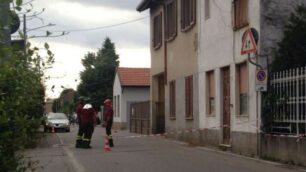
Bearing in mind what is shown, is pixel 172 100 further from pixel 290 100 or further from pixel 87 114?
pixel 290 100

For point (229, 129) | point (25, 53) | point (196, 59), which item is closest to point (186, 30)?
point (196, 59)

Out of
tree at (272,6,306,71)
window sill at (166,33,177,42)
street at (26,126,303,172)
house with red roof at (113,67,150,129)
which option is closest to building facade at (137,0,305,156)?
window sill at (166,33,177,42)

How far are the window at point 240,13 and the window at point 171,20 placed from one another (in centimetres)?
857

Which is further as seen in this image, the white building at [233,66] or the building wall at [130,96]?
the building wall at [130,96]

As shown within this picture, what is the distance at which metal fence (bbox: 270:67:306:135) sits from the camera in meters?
14.6

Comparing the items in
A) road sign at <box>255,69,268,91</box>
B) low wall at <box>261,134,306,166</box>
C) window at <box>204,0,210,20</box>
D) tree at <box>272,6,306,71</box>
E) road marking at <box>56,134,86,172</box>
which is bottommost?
road marking at <box>56,134,86,172</box>

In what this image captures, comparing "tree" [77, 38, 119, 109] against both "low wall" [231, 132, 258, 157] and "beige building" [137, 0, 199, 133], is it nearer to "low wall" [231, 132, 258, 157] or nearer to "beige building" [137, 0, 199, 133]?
"beige building" [137, 0, 199, 133]

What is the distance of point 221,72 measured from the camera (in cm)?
2031

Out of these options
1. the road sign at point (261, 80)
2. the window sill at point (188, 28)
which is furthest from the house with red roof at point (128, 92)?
the road sign at point (261, 80)

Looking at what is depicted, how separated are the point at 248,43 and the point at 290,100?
80.6 inches

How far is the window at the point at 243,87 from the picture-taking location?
18.0 metres

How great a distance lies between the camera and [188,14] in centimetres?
2475

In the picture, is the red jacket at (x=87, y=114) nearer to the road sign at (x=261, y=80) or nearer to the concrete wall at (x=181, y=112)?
the concrete wall at (x=181, y=112)

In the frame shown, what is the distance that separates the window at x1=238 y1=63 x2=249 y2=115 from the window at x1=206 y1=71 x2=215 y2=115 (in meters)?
2.93
